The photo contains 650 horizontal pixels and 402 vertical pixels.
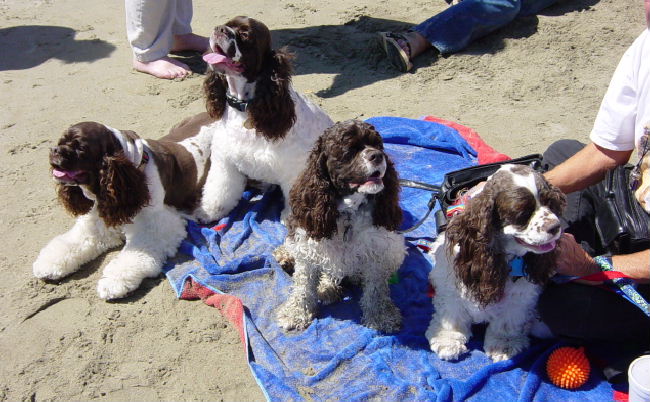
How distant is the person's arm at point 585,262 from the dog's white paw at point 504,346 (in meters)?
A: 0.45

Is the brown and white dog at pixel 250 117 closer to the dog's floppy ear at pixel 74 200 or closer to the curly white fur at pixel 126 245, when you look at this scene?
the curly white fur at pixel 126 245

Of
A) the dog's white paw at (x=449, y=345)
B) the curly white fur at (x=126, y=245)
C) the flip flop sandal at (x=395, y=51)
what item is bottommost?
the curly white fur at (x=126, y=245)

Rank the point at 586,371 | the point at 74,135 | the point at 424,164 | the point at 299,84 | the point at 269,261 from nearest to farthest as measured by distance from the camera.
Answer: the point at 586,371
the point at 74,135
the point at 269,261
the point at 424,164
the point at 299,84

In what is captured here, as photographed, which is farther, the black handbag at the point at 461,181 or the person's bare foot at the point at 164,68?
the person's bare foot at the point at 164,68

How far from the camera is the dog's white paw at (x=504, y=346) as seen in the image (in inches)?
121

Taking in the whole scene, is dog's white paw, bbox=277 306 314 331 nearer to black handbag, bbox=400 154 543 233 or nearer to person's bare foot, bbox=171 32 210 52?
black handbag, bbox=400 154 543 233

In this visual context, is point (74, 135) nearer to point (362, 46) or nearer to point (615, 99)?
point (615, 99)

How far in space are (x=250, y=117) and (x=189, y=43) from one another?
12.4 feet

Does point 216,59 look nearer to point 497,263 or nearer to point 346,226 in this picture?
point 346,226

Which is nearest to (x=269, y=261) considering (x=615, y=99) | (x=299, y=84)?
(x=615, y=99)

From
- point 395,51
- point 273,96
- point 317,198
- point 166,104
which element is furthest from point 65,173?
point 395,51

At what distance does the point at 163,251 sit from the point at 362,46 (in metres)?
4.18

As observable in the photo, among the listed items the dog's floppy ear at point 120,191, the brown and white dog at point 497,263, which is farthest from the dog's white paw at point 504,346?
the dog's floppy ear at point 120,191

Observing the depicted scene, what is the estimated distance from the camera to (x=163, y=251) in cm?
394
